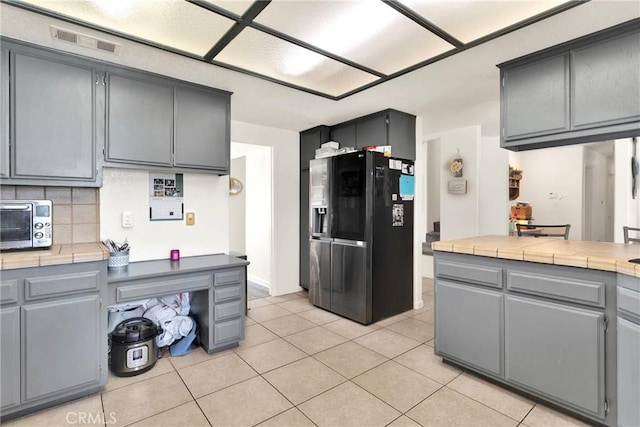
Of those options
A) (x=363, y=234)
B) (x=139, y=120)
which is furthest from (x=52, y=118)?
(x=363, y=234)

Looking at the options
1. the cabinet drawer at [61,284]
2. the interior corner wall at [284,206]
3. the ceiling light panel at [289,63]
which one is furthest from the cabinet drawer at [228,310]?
the ceiling light panel at [289,63]

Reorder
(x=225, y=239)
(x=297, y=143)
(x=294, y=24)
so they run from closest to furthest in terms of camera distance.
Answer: (x=294, y=24)
(x=225, y=239)
(x=297, y=143)

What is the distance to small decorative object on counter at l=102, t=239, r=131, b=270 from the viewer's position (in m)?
2.49

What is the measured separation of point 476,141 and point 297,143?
2.78m

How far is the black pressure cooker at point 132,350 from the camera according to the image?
7.57 ft

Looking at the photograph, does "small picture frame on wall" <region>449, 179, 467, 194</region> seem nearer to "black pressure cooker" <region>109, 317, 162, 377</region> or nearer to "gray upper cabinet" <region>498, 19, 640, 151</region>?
"gray upper cabinet" <region>498, 19, 640, 151</region>

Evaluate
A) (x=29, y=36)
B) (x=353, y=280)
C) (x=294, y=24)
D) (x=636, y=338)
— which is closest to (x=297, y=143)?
(x=353, y=280)

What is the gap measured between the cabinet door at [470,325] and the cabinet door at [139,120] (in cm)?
266

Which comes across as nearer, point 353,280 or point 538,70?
point 538,70

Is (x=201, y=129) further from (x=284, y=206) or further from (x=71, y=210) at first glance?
(x=284, y=206)

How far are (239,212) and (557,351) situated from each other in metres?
4.89

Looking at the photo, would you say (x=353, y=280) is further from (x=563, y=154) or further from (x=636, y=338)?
(x=563, y=154)

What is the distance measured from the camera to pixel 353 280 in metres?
3.46

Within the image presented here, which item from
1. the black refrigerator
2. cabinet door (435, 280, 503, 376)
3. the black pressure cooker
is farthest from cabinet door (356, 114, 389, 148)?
the black pressure cooker
